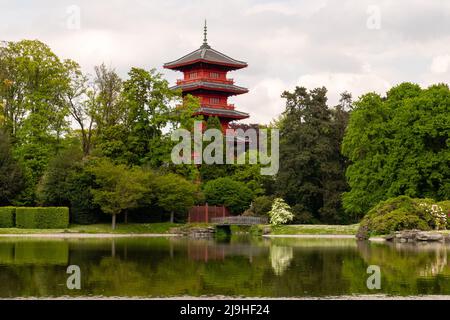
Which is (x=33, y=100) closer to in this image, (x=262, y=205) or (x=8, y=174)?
(x=8, y=174)

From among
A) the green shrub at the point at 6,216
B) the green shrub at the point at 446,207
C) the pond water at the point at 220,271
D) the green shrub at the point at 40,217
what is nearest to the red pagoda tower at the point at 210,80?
the green shrub at the point at 40,217

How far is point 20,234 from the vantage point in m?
45.9

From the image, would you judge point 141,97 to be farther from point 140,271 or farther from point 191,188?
point 140,271

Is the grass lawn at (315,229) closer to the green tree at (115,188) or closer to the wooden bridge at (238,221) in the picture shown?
the wooden bridge at (238,221)

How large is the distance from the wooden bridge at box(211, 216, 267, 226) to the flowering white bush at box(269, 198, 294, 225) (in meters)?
0.58

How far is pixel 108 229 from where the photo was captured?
49.0 metres

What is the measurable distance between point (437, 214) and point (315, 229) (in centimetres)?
921

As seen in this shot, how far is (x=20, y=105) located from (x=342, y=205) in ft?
74.2

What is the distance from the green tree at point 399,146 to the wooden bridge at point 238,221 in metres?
5.84

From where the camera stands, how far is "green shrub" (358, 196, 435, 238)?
134 feet

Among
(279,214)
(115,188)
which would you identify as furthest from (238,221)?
(115,188)
